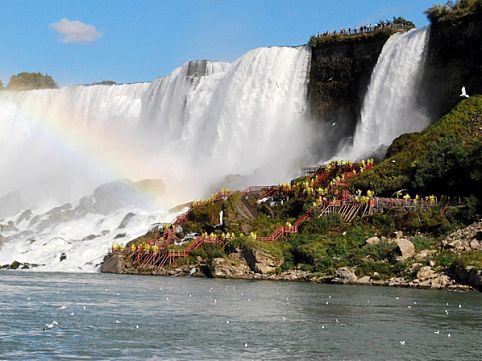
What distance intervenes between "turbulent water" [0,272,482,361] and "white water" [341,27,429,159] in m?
23.3

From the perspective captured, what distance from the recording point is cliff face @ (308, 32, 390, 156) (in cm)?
6153

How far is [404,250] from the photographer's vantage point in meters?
38.0

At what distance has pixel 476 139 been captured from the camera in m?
A: 47.5

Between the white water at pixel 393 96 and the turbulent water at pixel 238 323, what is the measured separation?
23.3 meters

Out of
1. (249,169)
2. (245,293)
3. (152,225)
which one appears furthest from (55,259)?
(245,293)

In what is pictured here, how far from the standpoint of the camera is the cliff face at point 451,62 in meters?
53.7

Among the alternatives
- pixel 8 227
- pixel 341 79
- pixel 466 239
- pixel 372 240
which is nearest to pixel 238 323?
pixel 466 239

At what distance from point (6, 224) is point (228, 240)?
30478 millimetres

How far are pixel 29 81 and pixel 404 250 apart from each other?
108373 mm

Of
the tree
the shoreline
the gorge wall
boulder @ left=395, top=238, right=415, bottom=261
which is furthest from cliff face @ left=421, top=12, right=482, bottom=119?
the tree

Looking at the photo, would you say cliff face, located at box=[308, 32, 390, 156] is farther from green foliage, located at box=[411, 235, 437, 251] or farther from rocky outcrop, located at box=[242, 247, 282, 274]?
green foliage, located at box=[411, 235, 437, 251]

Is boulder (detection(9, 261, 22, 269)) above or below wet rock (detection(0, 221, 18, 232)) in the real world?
below

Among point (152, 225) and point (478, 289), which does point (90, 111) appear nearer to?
point (152, 225)

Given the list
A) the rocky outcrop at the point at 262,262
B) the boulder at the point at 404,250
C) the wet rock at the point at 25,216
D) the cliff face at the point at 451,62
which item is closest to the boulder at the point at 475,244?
the boulder at the point at 404,250
